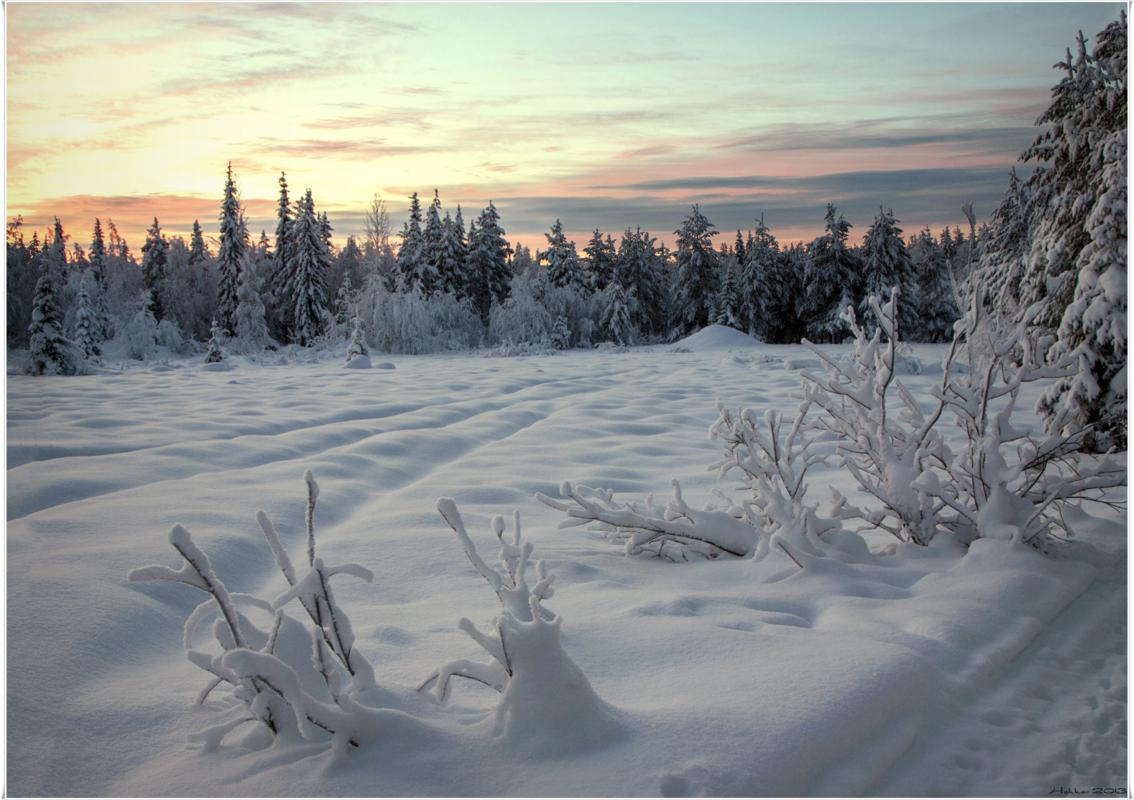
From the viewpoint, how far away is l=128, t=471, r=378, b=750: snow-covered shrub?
1.77m

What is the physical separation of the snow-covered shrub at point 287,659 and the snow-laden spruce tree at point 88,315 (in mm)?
23399

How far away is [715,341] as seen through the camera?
85.7ft

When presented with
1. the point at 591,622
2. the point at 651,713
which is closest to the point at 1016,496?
the point at 591,622

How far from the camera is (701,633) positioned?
9.55 ft

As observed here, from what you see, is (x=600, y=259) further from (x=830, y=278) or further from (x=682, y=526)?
(x=682, y=526)

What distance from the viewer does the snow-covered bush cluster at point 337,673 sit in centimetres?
184

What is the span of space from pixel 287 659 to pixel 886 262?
34160mm

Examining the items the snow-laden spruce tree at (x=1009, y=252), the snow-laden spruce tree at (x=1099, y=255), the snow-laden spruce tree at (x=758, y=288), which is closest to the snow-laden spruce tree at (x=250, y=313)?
the snow-laden spruce tree at (x=758, y=288)

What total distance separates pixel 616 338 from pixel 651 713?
29045 millimetres

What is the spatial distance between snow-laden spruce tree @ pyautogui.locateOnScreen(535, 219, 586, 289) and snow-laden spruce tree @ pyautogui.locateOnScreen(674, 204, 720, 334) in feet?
21.3

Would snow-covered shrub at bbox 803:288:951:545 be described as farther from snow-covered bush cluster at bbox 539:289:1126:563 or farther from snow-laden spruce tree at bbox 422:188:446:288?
snow-laden spruce tree at bbox 422:188:446:288

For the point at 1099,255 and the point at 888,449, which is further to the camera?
the point at 1099,255

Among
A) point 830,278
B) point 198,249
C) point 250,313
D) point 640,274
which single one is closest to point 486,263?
point 640,274

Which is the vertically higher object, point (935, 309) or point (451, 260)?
point (451, 260)
